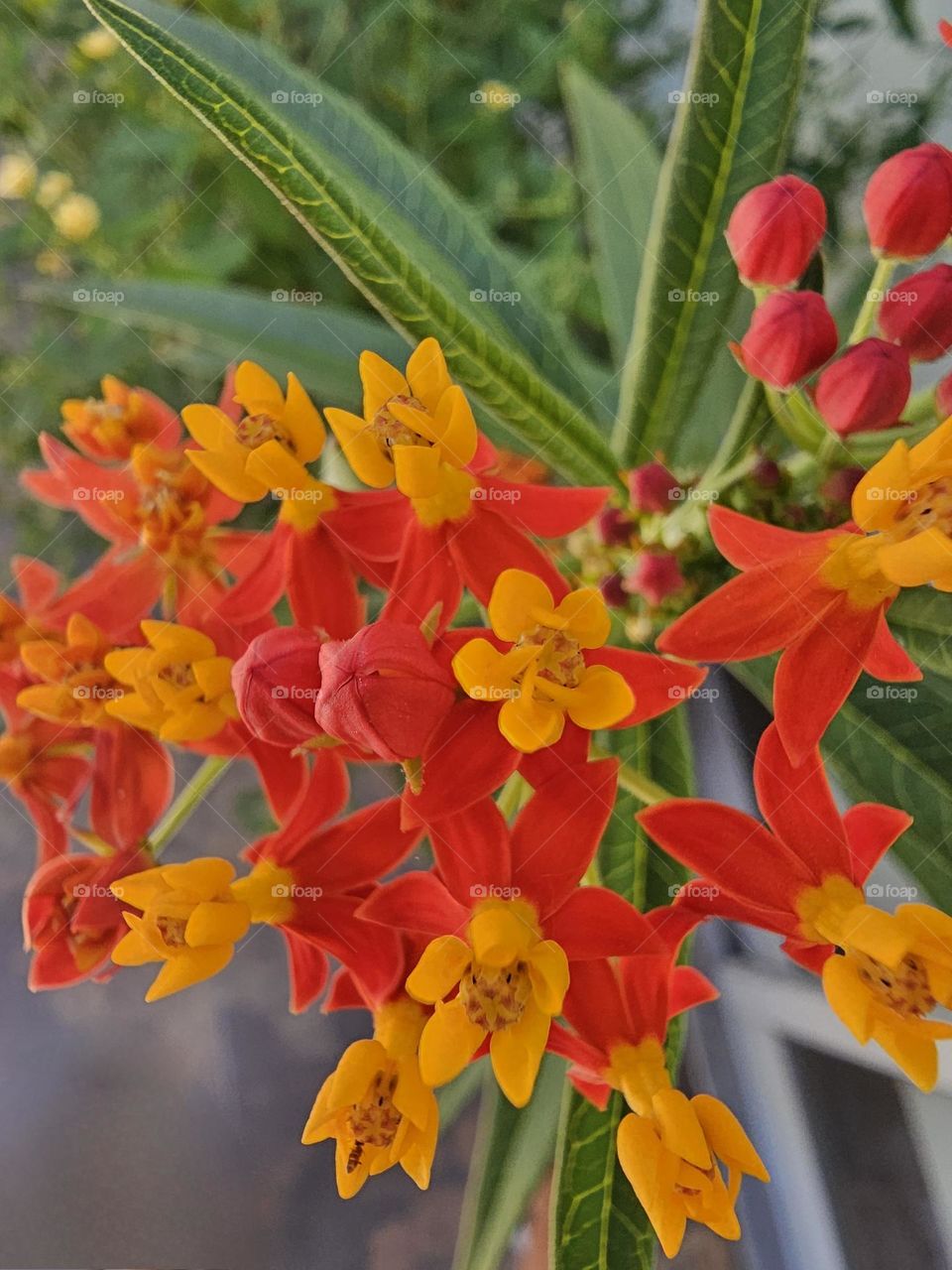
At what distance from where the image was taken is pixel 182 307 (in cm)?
108

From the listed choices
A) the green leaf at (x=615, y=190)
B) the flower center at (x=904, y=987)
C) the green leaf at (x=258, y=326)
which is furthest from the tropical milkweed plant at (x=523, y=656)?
the green leaf at (x=615, y=190)

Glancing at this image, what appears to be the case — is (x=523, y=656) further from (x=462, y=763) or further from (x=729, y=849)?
(x=729, y=849)

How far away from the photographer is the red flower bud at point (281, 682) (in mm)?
556

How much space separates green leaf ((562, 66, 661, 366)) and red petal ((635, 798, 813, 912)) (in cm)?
76

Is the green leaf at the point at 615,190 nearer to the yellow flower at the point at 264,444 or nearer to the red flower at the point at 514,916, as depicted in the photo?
the yellow flower at the point at 264,444

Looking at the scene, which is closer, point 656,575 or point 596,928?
point 596,928

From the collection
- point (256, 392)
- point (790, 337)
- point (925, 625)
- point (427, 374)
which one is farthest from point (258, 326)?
point (925, 625)

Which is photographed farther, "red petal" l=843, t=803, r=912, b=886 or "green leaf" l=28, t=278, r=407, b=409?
"green leaf" l=28, t=278, r=407, b=409

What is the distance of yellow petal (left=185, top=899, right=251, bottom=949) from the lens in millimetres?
613

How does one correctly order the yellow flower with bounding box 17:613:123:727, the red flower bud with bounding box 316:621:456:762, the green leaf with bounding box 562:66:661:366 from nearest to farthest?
the red flower bud with bounding box 316:621:456:762 < the yellow flower with bounding box 17:613:123:727 < the green leaf with bounding box 562:66:661:366

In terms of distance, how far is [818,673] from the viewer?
22.6 inches

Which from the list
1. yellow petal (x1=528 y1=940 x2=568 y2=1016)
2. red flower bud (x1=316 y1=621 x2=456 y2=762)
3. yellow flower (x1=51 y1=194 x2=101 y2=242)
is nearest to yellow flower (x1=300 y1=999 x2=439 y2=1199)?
yellow petal (x1=528 y1=940 x2=568 y2=1016)

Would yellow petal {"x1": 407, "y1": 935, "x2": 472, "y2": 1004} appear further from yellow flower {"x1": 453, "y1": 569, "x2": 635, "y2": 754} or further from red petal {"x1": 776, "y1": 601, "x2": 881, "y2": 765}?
red petal {"x1": 776, "y1": 601, "x2": 881, "y2": 765}

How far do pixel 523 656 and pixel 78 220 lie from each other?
4.47ft
